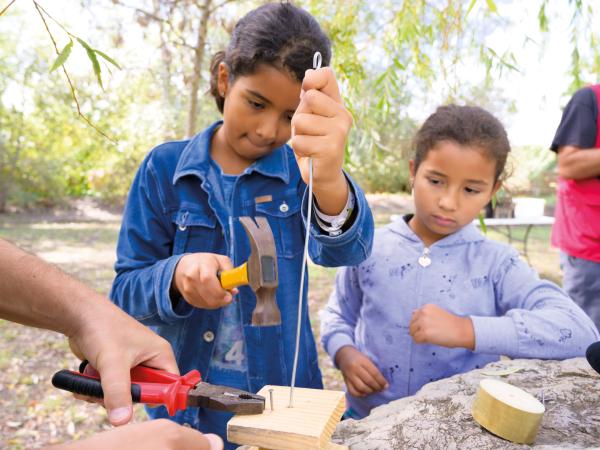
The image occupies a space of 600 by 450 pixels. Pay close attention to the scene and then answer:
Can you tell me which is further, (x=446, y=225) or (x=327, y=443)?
(x=446, y=225)

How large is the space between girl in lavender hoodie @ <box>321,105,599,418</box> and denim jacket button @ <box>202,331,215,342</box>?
52 centimetres

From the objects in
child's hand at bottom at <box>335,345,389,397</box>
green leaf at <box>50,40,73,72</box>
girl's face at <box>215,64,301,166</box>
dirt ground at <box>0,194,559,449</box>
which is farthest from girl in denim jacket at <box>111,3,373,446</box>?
dirt ground at <box>0,194,559,449</box>

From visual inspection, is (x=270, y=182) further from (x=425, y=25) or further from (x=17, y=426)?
(x=17, y=426)

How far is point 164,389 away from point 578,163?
8.77 ft

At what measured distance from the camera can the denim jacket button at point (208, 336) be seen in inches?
74.5

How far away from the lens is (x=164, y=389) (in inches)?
48.1

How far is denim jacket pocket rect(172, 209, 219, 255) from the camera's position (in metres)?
1.88

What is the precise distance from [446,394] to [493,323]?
0.42 metres

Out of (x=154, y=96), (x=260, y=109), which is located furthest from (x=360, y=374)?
(x=154, y=96)

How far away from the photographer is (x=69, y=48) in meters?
1.33

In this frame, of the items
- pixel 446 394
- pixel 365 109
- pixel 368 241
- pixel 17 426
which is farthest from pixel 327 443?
pixel 17 426

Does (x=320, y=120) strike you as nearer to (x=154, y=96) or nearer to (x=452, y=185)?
(x=452, y=185)

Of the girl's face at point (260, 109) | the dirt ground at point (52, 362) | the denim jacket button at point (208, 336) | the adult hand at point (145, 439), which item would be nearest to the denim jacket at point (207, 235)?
the denim jacket button at point (208, 336)

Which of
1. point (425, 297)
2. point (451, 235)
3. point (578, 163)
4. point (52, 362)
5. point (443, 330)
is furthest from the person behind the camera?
point (52, 362)
